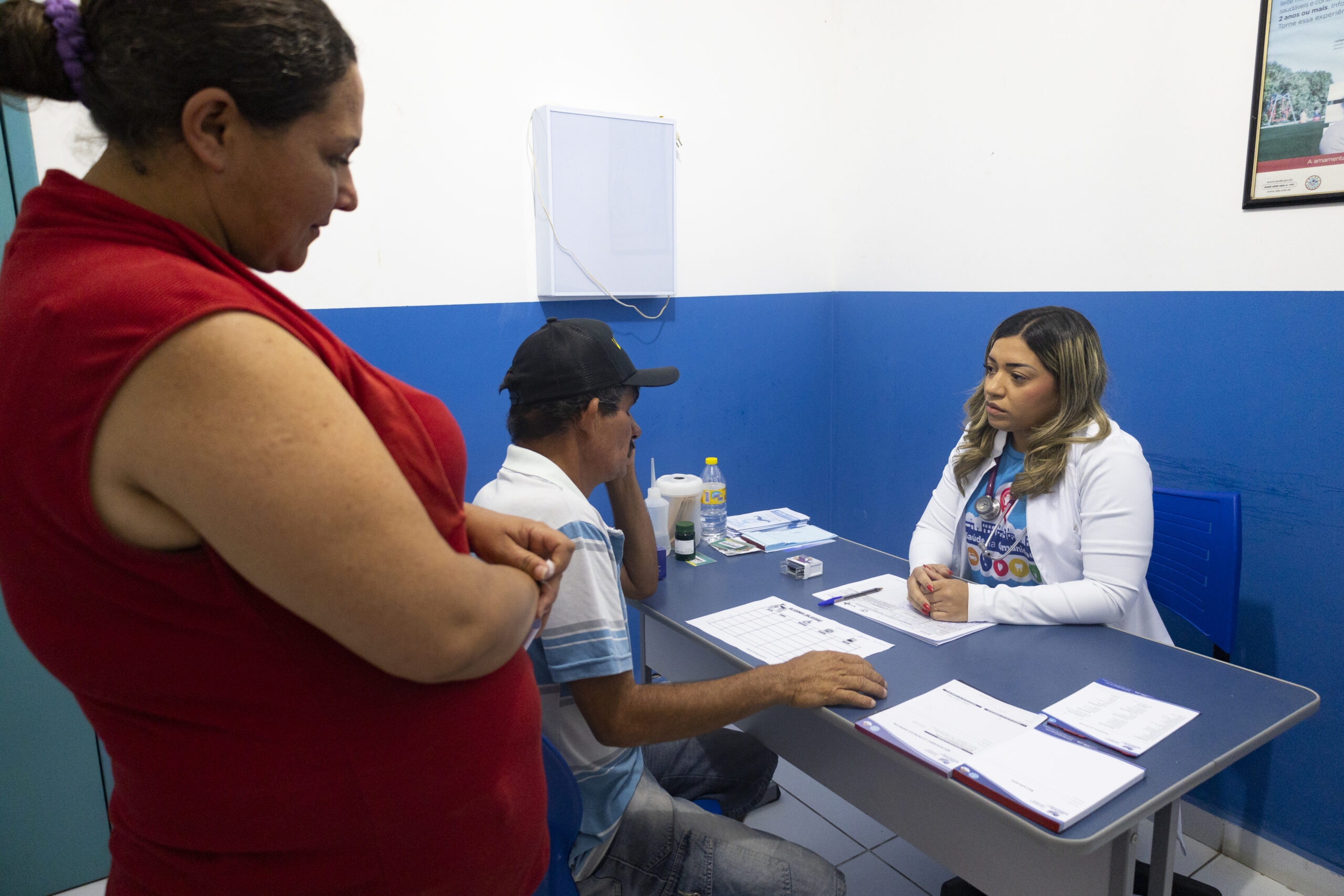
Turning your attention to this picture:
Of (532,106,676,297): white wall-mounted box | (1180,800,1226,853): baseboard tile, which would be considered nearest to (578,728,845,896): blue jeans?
(1180,800,1226,853): baseboard tile

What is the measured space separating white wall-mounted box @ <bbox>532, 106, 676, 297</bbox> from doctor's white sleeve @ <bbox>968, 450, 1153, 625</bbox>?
1.50 metres

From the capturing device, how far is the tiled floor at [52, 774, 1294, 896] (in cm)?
209

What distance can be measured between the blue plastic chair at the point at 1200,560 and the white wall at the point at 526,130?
1.62 m

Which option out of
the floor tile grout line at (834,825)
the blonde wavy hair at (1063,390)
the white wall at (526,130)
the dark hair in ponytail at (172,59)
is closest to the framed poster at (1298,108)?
the blonde wavy hair at (1063,390)

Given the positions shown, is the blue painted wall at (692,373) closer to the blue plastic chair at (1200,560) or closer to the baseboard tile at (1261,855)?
the blue plastic chair at (1200,560)

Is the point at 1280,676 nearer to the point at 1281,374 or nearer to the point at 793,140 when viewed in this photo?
the point at 1281,374

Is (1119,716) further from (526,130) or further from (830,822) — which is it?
(526,130)

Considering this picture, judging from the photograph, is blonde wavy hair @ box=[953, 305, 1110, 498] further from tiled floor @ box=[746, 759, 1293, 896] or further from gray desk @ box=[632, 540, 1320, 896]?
tiled floor @ box=[746, 759, 1293, 896]

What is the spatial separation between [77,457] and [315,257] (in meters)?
1.92

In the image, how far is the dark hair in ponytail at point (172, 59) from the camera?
1.92ft

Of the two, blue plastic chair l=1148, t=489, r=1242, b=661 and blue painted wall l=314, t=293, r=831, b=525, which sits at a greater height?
blue painted wall l=314, t=293, r=831, b=525

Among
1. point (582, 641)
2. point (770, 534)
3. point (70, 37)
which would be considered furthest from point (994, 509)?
point (70, 37)

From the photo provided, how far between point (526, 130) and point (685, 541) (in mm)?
1378

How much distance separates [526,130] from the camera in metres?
2.54
